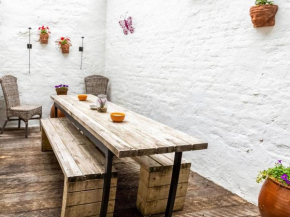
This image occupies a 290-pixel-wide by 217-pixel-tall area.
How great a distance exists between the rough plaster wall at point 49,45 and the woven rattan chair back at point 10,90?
27cm

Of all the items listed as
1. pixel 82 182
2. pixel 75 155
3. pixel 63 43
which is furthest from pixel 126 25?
pixel 82 182

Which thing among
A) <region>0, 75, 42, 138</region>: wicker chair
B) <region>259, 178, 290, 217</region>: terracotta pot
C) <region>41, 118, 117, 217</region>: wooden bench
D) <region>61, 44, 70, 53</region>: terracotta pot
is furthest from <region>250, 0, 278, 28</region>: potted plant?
<region>61, 44, 70, 53</region>: terracotta pot

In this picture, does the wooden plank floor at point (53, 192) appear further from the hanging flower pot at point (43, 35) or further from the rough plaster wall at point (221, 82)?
the hanging flower pot at point (43, 35)

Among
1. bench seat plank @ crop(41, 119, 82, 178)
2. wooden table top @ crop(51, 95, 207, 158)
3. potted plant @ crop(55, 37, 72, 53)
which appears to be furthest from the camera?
potted plant @ crop(55, 37, 72, 53)

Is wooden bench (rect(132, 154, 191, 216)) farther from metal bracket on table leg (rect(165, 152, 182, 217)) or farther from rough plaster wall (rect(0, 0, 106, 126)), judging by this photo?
rough plaster wall (rect(0, 0, 106, 126))

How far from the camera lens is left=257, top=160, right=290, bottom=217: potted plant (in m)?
1.80

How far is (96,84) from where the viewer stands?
536 centimetres

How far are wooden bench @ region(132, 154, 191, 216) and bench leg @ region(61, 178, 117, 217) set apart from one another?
28 centimetres

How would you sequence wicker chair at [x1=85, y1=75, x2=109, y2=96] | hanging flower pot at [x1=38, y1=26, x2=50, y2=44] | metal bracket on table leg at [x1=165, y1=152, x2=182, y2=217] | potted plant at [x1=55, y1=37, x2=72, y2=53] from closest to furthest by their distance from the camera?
metal bracket on table leg at [x1=165, y1=152, x2=182, y2=217] → hanging flower pot at [x1=38, y1=26, x2=50, y2=44] → potted plant at [x1=55, y1=37, x2=72, y2=53] → wicker chair at [x1=85, y1=75, x2=109, y2=96]

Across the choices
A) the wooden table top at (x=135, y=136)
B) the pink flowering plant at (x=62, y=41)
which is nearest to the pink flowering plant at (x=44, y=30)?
the pink flowering plant at (x=62, y=41)

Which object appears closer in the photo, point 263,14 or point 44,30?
point 263,14

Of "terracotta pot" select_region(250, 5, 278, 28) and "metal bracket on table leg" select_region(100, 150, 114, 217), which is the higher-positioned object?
"terracotta pot" select_region(250, 5, 278, 28)

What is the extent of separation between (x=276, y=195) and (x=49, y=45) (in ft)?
14.9

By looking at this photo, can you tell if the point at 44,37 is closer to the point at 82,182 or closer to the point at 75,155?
the point at 75,155
